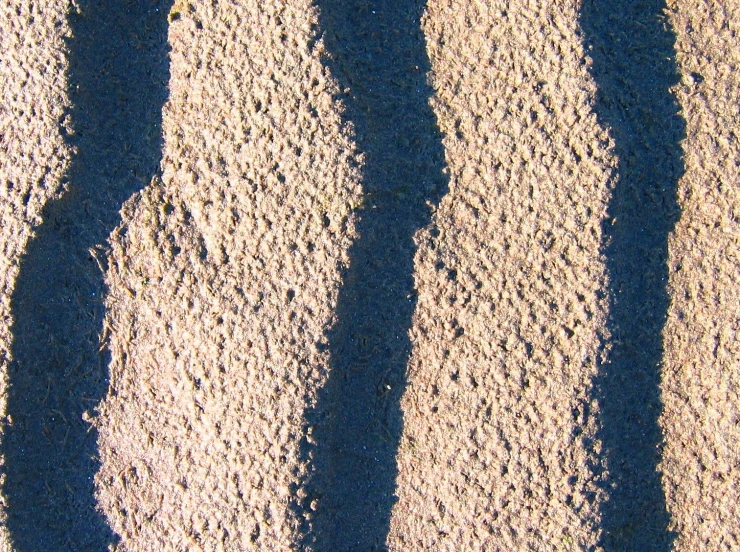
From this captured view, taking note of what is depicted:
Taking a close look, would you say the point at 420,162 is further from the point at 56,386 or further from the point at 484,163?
the point at 56,386

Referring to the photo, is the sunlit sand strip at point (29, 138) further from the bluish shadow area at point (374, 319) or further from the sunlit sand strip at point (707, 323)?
the sunlit sand strip at point (707, 323)

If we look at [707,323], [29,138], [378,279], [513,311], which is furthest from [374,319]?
[29,138]

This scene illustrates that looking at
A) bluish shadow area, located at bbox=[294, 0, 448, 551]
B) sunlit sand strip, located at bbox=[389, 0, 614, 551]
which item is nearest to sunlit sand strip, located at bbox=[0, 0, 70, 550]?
bluish shadow area, located at bbox=[294, 0, 448, 551]

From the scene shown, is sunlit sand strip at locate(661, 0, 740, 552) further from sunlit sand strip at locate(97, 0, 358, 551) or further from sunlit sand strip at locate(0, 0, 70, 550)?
sunlit sand strip at locate(0, 0, 70, 550)

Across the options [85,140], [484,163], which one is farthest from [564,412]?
[85,140]

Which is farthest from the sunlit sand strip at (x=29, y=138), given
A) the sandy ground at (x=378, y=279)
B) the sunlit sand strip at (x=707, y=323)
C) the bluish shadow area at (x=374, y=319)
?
the sunlit sand strip at (x=707, y=323)

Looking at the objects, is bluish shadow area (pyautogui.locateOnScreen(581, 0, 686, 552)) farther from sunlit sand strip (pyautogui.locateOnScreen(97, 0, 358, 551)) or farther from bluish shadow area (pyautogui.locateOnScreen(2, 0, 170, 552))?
bluish shadow area (pyautogui.locateOnScreen(2, 0, 170, 552))
